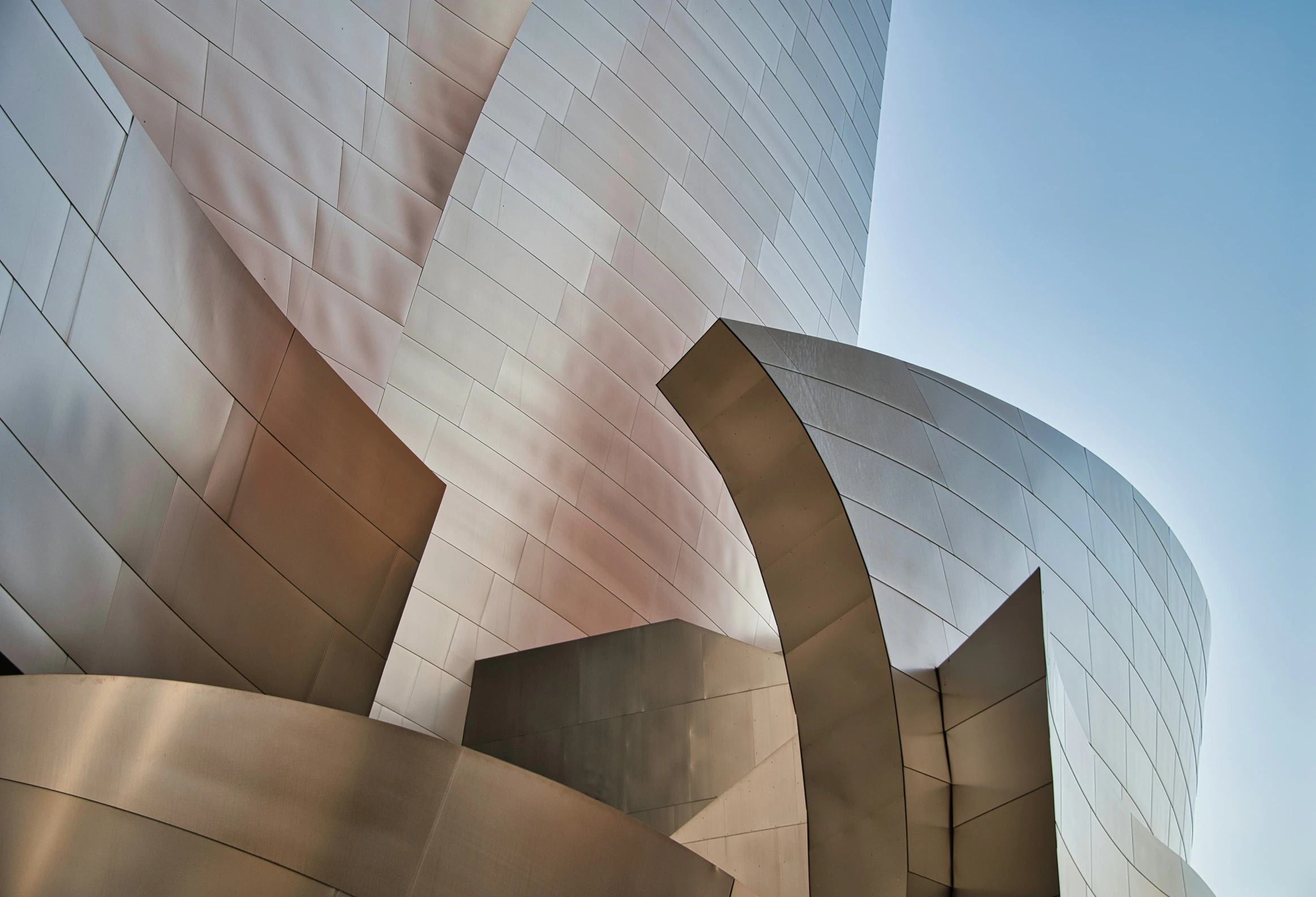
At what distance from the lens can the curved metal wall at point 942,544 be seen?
873 cm

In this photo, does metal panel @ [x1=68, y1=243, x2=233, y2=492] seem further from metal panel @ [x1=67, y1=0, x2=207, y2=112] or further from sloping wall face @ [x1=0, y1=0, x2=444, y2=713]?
metal panel @ [x1=67, y1=0, x2=207, y2=112]

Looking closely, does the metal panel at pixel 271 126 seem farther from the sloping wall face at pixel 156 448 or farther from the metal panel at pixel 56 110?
the metal panel at pixel 56 110

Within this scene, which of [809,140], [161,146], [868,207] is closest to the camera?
[161,146]

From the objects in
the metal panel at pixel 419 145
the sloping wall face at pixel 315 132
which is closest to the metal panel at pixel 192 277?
the sloping wall face at pixel 315 132

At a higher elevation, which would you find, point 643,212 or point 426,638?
point 643,212

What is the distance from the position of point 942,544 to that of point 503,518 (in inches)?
243

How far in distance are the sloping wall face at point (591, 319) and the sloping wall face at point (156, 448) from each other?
13.3 ft

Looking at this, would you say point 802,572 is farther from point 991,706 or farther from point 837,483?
point 991,706

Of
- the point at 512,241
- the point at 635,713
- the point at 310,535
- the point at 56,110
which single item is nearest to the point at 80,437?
the point at 56,110

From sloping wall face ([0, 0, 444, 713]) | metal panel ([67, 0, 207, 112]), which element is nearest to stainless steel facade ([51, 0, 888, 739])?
metal panel ([67, 0, 207, 112])

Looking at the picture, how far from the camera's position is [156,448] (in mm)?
6996

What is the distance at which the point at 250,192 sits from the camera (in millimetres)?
10906

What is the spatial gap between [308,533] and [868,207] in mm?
18298

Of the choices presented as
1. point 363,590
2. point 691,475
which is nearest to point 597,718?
point 691,475
